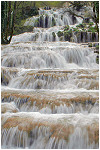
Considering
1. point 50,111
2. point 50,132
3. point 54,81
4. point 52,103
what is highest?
point 54,81

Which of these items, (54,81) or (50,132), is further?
(54,81)

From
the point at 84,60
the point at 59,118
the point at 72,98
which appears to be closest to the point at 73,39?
the point at 84,60

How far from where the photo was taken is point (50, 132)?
342 centimetres

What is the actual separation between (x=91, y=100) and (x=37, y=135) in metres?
1.97

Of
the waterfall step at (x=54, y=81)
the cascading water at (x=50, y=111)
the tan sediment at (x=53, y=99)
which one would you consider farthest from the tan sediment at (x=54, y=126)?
the waterfall step at (x=54, y=81)

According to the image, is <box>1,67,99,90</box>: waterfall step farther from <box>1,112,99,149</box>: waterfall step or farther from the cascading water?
<box>1,112,99,149</box>: waterfall step

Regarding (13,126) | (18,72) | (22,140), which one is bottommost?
(22,140)

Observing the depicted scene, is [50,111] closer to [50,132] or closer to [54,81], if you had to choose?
[50,132]

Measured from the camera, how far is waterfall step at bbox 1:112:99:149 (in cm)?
329

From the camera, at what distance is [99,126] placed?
11.5ft

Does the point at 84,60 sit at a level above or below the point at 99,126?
above

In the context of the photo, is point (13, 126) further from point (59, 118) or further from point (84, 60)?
point (84, 60)

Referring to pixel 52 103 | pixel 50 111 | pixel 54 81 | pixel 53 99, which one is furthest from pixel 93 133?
pixel 54 81

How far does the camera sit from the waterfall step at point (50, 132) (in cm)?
329
